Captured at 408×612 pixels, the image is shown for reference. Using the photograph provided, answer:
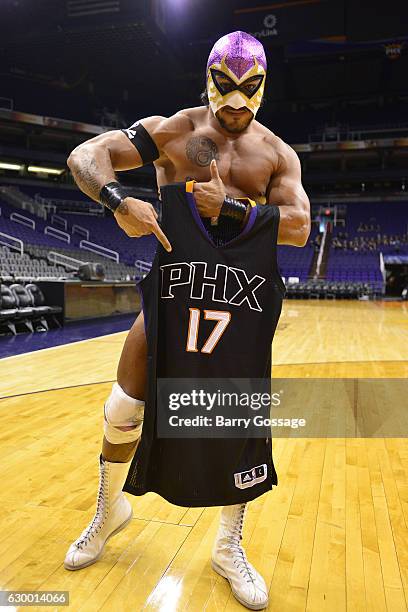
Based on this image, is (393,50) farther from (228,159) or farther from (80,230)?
(228,159)

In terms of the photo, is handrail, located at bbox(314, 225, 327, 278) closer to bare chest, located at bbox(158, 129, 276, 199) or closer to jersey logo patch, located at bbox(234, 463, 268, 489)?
bare chest, located at bbox(158, 129, 276, 199)

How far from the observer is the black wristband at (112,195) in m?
1.25

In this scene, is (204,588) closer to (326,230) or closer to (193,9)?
(193,9)

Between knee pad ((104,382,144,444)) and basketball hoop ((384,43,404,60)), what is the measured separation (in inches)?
853

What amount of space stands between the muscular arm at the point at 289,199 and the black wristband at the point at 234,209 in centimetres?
14

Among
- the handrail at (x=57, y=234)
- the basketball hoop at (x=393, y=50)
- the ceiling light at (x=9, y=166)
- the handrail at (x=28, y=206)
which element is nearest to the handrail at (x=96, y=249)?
the handrail at (x=57, y=234)

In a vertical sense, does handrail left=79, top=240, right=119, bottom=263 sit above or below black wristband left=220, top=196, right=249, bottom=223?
below

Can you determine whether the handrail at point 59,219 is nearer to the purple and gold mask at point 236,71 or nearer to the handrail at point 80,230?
the handrail at point 80,230

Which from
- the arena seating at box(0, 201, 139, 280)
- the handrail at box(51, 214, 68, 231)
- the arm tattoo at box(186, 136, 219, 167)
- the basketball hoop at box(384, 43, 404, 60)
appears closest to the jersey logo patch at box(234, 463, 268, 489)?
the arm tattoo at box(186, 136, 219, 167)

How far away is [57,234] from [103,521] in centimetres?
1935

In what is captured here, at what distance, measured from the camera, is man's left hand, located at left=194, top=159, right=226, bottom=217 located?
124 cm

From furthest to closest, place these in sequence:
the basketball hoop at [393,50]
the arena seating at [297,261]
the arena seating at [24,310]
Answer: the arena seating at [297,261]
the basketball hoop at [393,50]
the arena seating at [24,310]

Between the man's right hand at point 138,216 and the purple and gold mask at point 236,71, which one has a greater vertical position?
the purple and gold mask at point 236,71

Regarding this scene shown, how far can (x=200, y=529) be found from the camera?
68.4 inches
